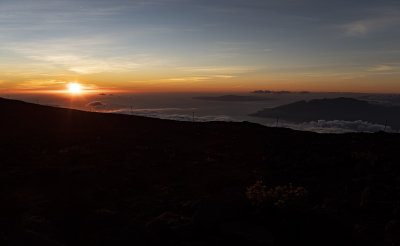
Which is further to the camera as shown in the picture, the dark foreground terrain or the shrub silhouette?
the shrub silhouette

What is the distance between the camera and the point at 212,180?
41.0 ft

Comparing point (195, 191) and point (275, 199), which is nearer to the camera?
point (275, 199)

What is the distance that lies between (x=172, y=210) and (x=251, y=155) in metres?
9.89

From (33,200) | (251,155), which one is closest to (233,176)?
(251,155)

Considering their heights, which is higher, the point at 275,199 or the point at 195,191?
the point at 275,199

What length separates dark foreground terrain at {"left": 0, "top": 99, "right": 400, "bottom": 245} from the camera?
717 centimetres

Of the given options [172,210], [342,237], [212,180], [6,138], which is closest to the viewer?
[342,237]

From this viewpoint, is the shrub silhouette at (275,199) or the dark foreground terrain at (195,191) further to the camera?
the shrub silhouette at (275,199)

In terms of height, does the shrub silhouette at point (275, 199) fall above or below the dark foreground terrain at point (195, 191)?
above

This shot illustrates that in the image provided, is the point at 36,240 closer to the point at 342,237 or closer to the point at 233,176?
the point at 342,237

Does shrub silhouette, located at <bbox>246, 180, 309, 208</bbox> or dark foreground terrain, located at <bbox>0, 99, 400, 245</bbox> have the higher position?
shrub silhouette, located at <bbox>246, 180, 309, 208</bbox>

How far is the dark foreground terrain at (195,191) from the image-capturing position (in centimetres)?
717

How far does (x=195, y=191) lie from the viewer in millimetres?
11164

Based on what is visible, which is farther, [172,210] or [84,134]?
[84,134]
